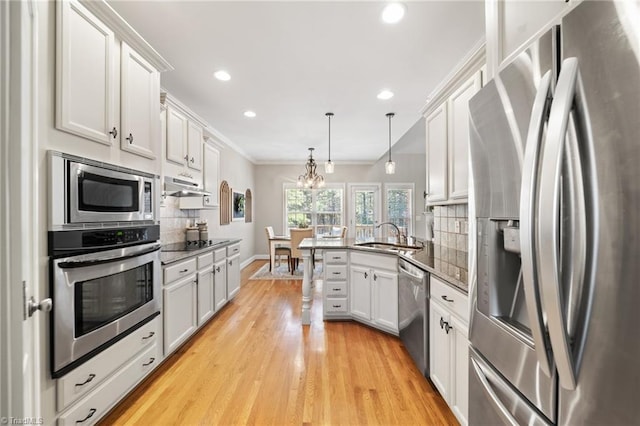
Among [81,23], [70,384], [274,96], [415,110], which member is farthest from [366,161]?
[70,384]

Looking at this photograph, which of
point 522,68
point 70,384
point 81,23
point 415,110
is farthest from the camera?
point 415,110

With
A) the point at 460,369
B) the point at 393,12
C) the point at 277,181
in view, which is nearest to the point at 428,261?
the point at 460,369

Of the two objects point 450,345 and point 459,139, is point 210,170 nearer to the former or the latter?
point 459,139

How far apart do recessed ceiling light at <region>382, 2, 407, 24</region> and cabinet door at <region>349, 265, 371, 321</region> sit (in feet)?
7.22

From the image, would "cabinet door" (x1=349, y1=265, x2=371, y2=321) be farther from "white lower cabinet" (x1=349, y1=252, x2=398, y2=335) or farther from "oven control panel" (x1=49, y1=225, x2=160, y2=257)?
"oven control panel" (x1=49, y1=225, x2=160, y2=257)

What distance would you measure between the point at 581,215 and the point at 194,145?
331 cm

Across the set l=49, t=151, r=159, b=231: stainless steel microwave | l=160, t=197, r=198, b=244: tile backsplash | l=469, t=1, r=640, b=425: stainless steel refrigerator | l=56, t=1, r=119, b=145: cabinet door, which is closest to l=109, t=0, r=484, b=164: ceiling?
l=56, t=1, r=119, b=145: cabinet door

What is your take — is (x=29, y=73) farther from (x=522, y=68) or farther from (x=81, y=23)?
(x=522, y=68)

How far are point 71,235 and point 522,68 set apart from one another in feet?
6.50

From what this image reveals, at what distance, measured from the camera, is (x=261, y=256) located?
7383 mm

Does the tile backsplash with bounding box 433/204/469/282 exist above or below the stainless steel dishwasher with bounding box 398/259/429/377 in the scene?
above

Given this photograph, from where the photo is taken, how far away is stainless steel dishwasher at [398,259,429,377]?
1.99m

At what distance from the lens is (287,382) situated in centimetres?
204

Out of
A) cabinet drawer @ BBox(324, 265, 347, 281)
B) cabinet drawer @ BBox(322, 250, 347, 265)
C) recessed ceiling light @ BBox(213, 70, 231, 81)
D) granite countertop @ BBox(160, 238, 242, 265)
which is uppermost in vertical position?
recessed ceiling light @ BBox(213, 70, 231, 81)
